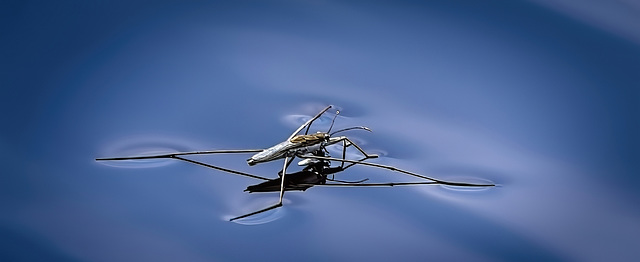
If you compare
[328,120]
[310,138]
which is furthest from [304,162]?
[328,120]

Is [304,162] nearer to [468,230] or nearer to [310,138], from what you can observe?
[310,138]

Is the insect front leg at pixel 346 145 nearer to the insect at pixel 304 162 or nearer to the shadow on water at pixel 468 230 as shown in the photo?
the insect at pixel 304 162

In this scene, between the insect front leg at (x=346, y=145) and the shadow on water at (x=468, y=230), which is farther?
the insect front leg at (x=346, y=145)

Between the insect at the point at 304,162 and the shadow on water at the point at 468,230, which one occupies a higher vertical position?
the insect at the point at 304,162

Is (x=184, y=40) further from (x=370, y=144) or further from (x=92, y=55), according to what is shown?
(x=370, y=144)

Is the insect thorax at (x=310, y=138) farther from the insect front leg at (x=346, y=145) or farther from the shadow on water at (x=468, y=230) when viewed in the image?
the shadow on water at (x=468, y=230)

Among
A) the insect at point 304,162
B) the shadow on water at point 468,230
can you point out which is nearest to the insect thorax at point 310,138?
the insect at point 304,162

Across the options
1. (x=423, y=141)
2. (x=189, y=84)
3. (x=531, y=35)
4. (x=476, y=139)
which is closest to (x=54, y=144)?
(x=189, y=84)

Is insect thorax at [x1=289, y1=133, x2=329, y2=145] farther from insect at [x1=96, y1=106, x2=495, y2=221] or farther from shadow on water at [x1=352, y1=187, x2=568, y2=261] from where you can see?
shadow on water at [x1=352, y1=187, x2=568, y2=261]

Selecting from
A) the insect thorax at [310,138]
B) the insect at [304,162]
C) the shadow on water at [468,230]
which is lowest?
the shadow on water at [468,230]
